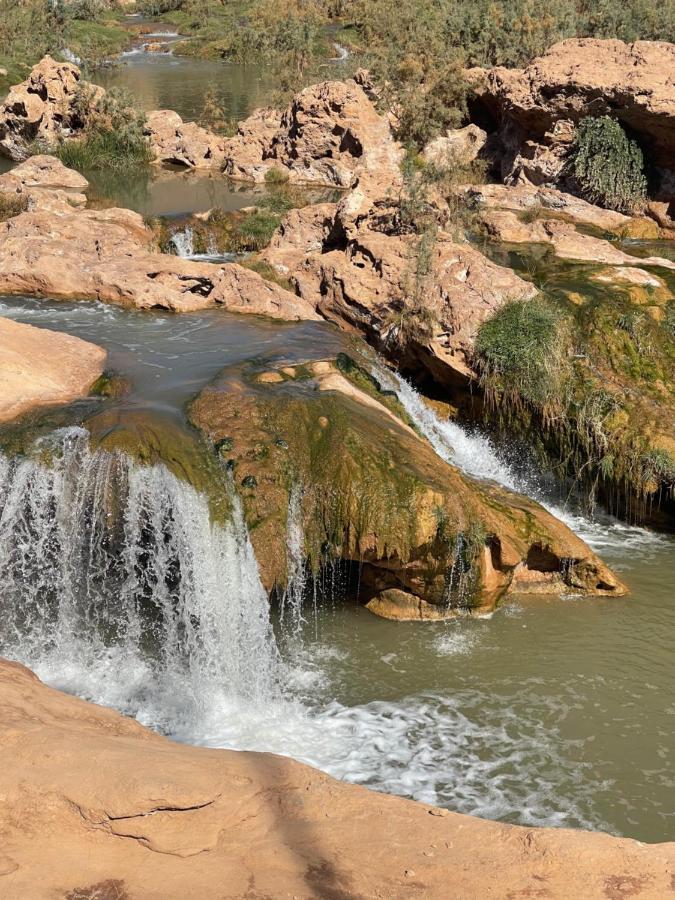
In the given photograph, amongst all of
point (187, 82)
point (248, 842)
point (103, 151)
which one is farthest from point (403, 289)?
point (187, 82)

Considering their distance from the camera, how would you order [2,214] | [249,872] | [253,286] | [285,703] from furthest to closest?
[2,214] → [253,286] → [285,703] → [249,872]

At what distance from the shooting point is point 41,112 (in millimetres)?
23188

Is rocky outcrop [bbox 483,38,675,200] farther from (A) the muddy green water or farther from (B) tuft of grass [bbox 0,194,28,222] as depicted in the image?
(A) the muddy green water

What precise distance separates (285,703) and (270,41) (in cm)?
3714

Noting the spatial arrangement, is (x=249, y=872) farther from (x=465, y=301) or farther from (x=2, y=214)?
(x=2, y=214)

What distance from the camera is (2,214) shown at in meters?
16.2

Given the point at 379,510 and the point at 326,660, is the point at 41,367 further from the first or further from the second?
Result: the point at 326,660

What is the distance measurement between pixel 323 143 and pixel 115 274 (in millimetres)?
11421

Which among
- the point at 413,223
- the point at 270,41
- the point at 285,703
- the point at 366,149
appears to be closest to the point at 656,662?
the point at 285,703

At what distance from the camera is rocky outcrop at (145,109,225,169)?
23391 millimetres

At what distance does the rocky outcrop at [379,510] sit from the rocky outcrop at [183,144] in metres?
16.3

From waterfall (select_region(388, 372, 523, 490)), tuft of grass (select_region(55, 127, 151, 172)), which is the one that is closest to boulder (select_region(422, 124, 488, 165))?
tuft of grass (select_region(55, 127, 151, 172))

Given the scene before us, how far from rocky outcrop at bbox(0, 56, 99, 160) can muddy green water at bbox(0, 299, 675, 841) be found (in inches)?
658

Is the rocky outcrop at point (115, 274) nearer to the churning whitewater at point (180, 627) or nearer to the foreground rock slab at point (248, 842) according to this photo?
the churning whitewater at point (180, 627)
